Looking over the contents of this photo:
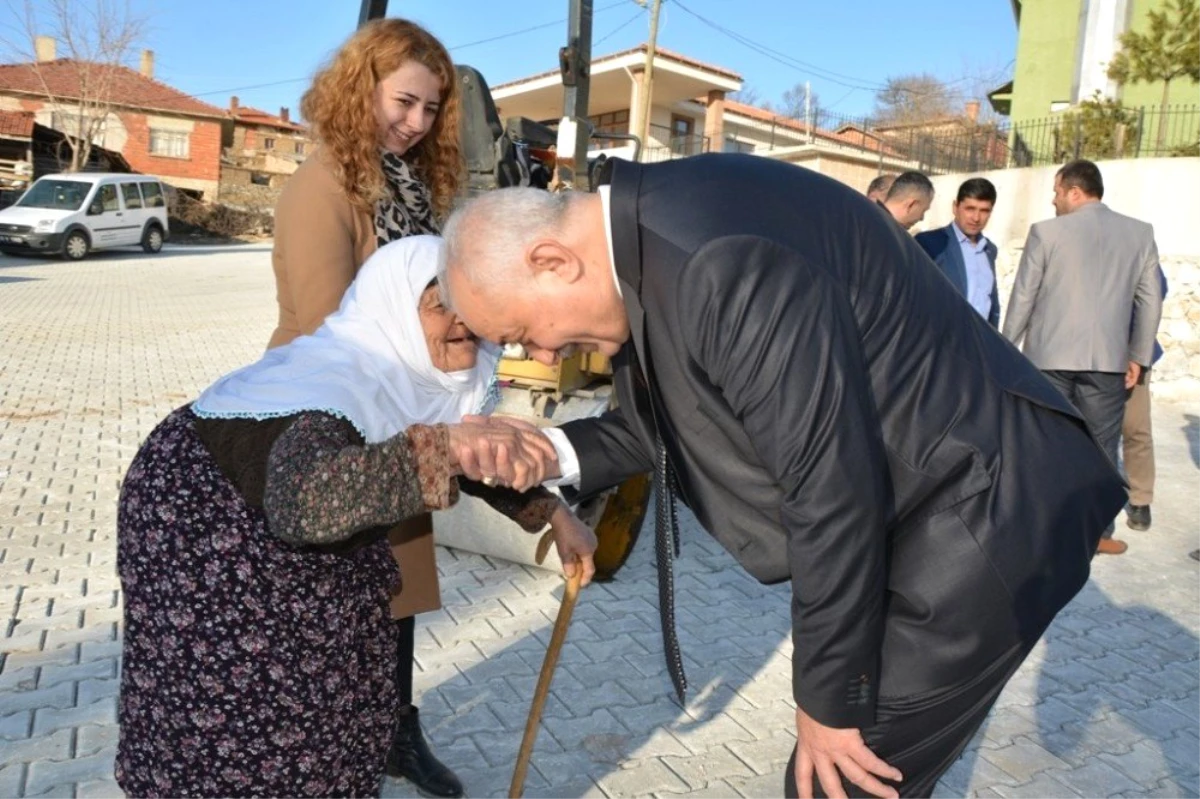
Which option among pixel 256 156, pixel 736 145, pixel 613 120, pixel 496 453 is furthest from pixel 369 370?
pixel 256 156

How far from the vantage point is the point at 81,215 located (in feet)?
69.6

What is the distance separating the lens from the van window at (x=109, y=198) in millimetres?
21828

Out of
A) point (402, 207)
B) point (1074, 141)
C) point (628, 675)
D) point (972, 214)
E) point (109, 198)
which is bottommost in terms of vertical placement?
point (628, 675)

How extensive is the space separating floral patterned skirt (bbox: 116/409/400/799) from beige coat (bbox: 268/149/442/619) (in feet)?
2.21

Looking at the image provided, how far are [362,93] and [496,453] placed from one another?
4.29ft

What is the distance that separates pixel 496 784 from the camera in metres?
3.11

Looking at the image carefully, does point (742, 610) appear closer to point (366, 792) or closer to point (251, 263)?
point (366, 792)

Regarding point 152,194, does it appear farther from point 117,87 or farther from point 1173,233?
point 1173,233

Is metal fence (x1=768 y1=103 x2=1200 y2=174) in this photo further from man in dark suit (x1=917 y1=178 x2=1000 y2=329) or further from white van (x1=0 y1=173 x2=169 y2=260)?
white van (x1=0 y1=173 x2=169 y2=260)

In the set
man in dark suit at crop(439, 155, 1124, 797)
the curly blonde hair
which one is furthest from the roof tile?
man in dark suit at crop(439, 155, 1124, 797)

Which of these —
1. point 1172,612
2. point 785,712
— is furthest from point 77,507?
point 1172,612

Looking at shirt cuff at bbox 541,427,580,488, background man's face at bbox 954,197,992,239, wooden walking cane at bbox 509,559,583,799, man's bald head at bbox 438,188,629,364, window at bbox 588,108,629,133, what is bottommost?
wooden walking cane at bbox 509,559,583,799

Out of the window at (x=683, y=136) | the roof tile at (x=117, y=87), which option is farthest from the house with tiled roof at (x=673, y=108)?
the roof tile at (x=117, y=87)

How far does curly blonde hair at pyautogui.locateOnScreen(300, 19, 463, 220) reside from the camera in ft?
8.45
